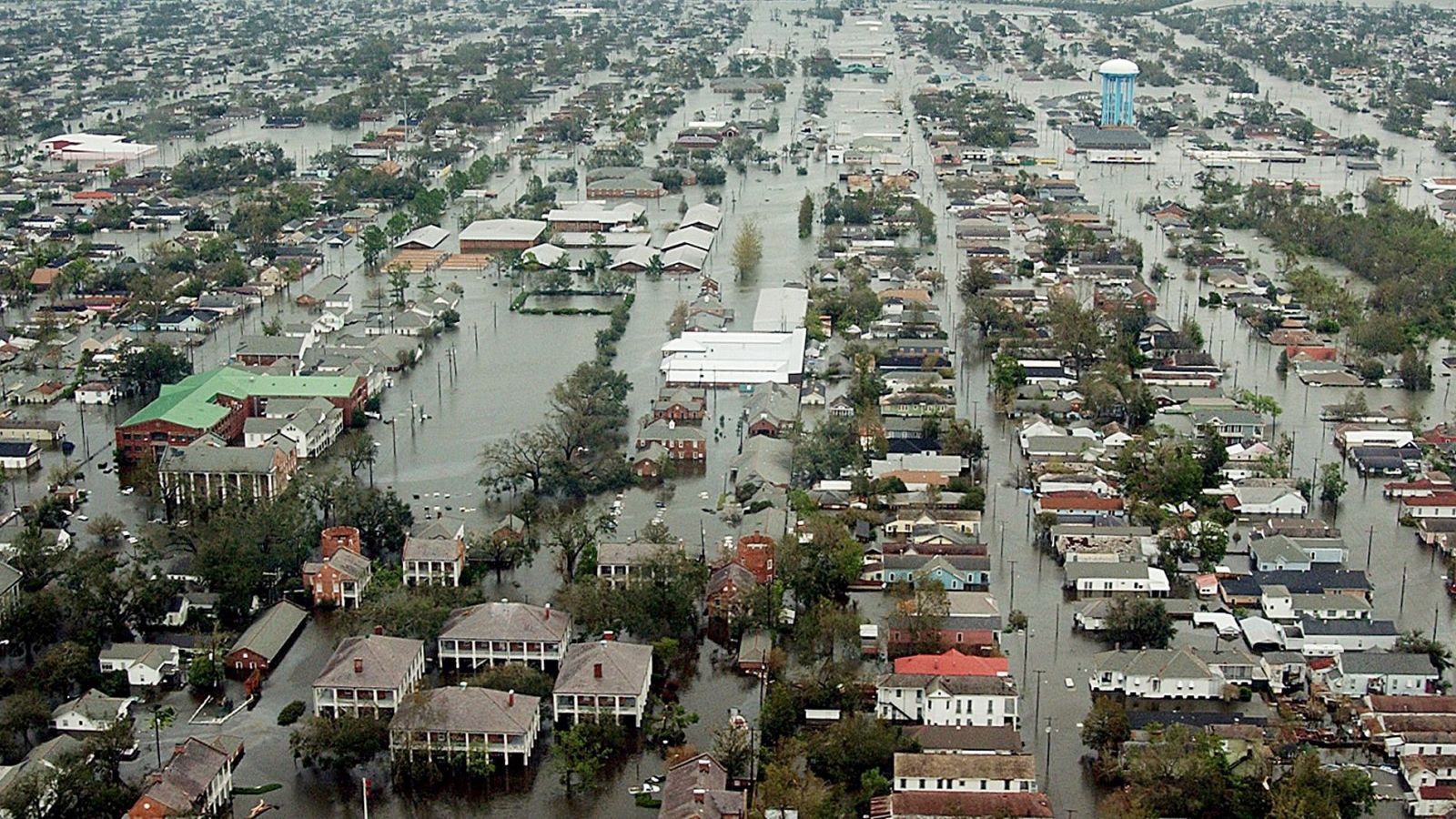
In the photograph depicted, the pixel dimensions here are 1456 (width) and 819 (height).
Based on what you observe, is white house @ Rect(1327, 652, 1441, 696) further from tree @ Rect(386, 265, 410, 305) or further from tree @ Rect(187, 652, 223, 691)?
tree @ Rect(386, 265, 410, 305)

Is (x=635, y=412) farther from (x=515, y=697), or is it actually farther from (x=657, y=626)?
(x=515, y=697)

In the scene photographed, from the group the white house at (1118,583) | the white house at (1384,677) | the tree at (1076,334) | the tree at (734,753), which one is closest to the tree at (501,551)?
the tree at (734,753)

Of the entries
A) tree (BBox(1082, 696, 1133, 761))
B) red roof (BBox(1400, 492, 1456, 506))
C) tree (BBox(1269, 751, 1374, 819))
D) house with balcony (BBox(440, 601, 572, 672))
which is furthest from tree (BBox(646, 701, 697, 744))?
red roof (BBox(1400, 492, 1456, 506))

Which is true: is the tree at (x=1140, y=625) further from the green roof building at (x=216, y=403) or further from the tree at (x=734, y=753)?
the green roof building at (x=216, y=403)

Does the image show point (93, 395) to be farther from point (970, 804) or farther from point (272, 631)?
point (970, 804)

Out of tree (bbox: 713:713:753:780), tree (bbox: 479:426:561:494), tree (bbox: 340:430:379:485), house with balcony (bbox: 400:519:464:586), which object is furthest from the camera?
tree (bbox: 340:430:379:485)

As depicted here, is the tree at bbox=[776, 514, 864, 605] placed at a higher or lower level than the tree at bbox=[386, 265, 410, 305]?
higher

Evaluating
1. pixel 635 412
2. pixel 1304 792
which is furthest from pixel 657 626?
pixel 635 412

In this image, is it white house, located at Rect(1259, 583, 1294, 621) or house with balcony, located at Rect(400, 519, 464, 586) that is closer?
white house, located at Rect(1259, 583, 1294, 621)
